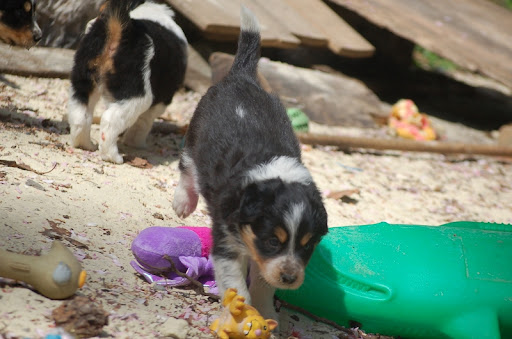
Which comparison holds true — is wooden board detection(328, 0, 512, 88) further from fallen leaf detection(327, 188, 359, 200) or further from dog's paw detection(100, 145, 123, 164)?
dog's paw detection(100, 145, 123, 164)

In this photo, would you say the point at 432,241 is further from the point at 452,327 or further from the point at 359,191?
the point at 359,191

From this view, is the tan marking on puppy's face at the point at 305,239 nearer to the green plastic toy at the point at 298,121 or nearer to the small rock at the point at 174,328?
the small rock at the point at 174,328

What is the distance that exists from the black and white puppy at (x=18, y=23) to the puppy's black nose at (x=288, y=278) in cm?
333

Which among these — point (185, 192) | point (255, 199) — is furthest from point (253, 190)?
point (185, 192)

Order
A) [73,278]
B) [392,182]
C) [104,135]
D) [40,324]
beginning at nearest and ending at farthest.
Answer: [40,324] → [73,278] → [104,135] → [392,182]

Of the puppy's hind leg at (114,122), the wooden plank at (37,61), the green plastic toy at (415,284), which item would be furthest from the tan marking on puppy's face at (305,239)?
the wooden plank at (37,61)

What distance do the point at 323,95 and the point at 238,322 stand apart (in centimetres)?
513

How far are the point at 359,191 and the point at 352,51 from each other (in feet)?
8.14

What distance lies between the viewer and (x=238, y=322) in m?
2.68

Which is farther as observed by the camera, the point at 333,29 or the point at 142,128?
the point at 333,29

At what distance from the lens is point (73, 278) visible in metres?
2.55

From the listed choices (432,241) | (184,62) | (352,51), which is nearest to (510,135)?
(352,51)

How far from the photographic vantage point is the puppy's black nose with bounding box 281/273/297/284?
277 cm

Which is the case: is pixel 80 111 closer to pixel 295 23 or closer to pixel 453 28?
pixel 295 23
